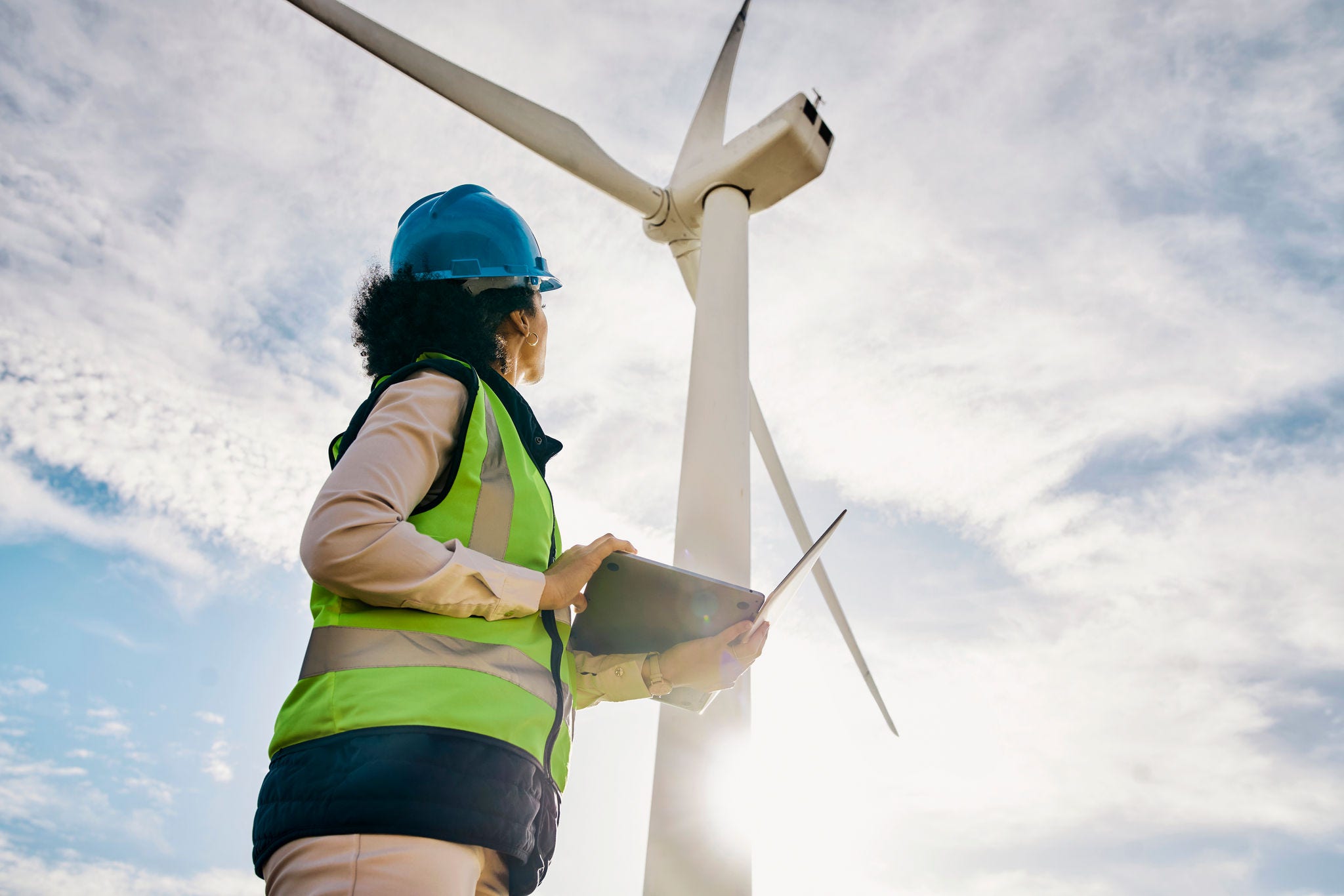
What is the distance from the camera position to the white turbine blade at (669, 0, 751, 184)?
27.9ft

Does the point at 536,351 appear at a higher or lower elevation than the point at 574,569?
higher

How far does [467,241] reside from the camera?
304cm

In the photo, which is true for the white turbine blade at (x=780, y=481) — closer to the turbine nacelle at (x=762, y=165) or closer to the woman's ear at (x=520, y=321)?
the turbine nacelle at (x=762, y=165)

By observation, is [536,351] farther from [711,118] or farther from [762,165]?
[711,118]

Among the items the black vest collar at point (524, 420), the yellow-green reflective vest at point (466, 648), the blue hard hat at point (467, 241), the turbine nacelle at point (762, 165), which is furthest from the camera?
the turbine nacelle at point (762, 165)

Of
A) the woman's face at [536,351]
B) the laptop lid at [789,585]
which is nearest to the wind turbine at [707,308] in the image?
the laptop lid at [789,585]

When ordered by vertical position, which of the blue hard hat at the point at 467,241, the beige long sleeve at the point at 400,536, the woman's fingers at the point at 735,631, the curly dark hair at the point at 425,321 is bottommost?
the beige long sleeve at the point at 400,536

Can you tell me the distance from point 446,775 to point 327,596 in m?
0.59

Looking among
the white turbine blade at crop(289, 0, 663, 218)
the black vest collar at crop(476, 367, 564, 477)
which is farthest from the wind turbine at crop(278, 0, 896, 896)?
the black vest collar at crop(476, 367, 564, 477)

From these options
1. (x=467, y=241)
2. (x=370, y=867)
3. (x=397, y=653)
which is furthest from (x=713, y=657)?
(x=467, y=241)

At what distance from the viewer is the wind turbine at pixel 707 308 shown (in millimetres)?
4094

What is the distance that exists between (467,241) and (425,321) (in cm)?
39

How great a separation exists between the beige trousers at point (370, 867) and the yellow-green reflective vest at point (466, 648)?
0.75 feet

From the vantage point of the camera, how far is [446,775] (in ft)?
6.14
